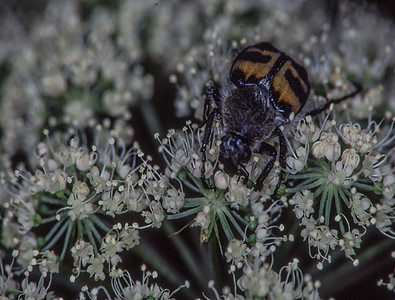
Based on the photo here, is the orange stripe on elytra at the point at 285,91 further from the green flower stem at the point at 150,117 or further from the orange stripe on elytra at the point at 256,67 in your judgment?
the green flower stem at the point at 150,117

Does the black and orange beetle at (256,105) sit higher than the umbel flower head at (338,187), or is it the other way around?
the black and orange beetle at (256,105)

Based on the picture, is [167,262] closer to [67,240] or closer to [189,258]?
[189,258]

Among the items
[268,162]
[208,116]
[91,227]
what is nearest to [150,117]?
[208,116]

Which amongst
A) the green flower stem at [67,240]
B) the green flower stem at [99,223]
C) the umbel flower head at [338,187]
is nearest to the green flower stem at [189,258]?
the green flower stem at [99,223]

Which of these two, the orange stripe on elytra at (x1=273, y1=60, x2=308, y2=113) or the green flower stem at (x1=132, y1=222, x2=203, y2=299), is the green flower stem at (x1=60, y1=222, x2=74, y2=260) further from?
the orange stripe on elytra at (x1=273, y1=60, x2=308, y2=113)

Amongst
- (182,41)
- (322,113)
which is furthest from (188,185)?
(182,41)

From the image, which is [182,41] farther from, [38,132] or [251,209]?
[251,209]

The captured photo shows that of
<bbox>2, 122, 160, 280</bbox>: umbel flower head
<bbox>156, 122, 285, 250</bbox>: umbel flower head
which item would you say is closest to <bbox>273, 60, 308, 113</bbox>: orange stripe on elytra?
<bbox>156, 122, 285, 250</bbox>: umbel flower head

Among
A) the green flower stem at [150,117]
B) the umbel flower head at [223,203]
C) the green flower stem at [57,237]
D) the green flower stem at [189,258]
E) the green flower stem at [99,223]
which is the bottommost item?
the green flower stem at [189,258]
